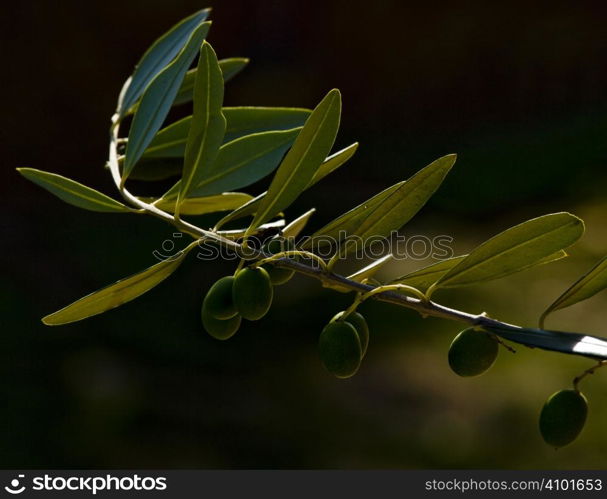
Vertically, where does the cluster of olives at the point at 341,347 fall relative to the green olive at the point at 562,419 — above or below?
above

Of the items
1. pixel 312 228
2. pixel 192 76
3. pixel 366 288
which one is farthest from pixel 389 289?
pixel 312 228

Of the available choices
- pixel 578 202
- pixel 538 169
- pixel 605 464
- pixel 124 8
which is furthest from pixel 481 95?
pixel 605 464

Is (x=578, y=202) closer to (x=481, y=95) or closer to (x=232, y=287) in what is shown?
(x=481, y=95)

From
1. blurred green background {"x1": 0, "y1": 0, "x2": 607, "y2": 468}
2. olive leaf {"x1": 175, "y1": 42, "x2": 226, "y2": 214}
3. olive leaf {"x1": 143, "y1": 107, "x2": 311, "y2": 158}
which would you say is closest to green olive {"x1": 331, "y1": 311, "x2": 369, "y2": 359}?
olive leaf {"x1": 175, "y1": 42, "x2": 226, "y2": 214}

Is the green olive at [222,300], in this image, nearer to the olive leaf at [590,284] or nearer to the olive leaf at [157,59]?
the olive leaf at [590,284]

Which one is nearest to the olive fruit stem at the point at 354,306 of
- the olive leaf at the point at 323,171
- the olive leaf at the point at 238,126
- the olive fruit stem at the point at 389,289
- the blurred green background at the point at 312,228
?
the olive fruit stem at the point at 389,289

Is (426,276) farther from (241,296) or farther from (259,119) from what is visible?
(259,119)
